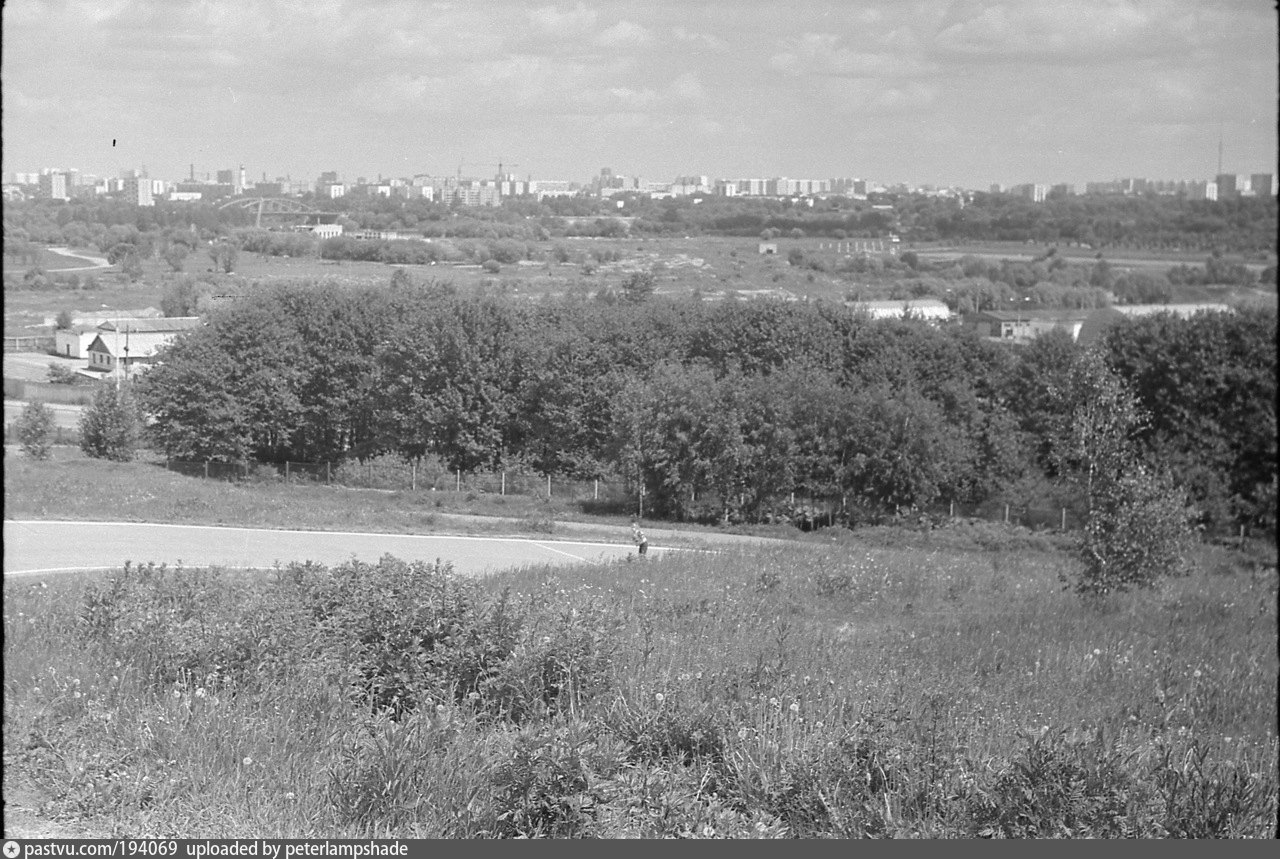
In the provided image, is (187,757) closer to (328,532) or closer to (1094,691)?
(1094,691)

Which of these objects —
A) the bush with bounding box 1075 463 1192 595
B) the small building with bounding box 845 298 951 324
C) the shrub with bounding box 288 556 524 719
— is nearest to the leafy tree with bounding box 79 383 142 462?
the small building with bounding box 845 298 951 324

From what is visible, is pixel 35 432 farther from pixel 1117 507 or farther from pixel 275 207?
pixel 275 207

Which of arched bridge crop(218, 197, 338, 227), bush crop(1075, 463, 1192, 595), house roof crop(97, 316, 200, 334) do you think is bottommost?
bush crop(1075, 463, 1192, 595)

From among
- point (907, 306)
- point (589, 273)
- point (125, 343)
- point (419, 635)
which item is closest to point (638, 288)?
point (907, 306)

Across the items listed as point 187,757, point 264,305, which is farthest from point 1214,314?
point 264,305

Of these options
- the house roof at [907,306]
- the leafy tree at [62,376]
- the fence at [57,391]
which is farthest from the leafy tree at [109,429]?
the house roof at [907,306]

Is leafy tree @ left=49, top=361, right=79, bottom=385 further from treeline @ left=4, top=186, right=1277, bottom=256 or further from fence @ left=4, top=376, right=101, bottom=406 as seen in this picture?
treeline @ left=4, top=186, right=1277, bottom=256
